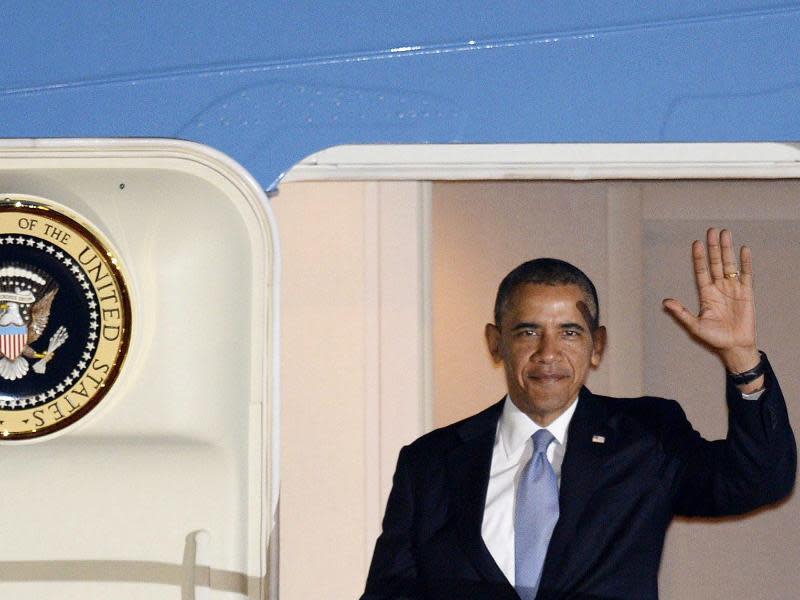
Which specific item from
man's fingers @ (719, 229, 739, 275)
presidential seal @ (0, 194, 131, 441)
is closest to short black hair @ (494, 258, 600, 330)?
man's fingers @ (719, 229, 739, 275)

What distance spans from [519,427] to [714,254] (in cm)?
46

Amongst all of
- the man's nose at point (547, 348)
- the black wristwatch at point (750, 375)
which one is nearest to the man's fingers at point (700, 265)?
the black wristwatch at point (750, 375)

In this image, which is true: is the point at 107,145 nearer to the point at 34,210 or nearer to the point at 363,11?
the point at 34,210

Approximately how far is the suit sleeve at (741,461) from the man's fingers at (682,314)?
0.37ft

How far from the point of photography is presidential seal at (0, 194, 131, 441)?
184cm

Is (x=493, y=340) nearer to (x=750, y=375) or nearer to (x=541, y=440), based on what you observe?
(x=541, y=440)

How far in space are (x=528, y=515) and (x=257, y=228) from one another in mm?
674

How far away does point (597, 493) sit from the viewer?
6.29ft

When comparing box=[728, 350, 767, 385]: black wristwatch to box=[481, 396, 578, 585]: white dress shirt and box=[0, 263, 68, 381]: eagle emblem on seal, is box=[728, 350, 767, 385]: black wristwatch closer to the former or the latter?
box=[481, 396, 578, 585]: white dress shirt

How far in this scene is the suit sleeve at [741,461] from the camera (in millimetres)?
1818

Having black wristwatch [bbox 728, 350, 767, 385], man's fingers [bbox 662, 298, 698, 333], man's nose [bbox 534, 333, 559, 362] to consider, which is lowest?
black wristwatch [bbox 728, 350, 767, 385]

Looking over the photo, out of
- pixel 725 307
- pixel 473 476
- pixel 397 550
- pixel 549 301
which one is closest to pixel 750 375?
pixel 725 307

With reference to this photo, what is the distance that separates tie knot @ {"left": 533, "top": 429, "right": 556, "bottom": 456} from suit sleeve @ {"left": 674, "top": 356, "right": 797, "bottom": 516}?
0.74ft

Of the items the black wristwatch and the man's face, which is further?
the man's face
